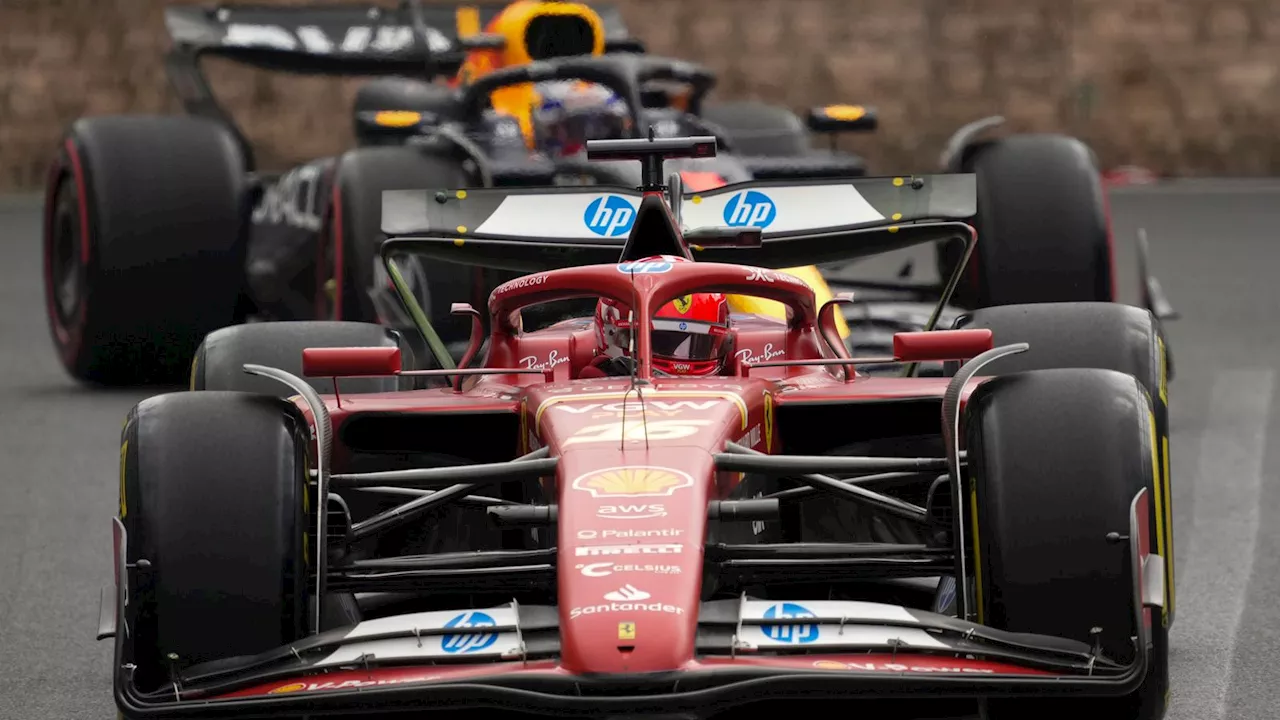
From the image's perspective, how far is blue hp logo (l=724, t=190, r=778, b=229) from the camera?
7.11 metres

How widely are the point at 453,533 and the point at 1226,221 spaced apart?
13699mm

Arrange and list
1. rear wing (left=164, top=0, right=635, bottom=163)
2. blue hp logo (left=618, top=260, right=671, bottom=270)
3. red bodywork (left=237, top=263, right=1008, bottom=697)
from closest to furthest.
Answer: red bodywork (left=237, top=263, right=1008, bottom=697) < blue hp logo (left=618, top=260, right=671, bottom=270) < rear wing (left=164, top=0, right=635, bottom=163)

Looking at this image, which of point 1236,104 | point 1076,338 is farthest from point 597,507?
point 1236,104

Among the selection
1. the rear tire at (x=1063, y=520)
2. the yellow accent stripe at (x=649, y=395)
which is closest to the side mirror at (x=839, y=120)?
the yellow accent stripe at (x=649, y=395)

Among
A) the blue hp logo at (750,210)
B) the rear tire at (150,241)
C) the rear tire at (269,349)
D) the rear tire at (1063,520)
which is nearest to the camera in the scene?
the rear tire at (1063,520)

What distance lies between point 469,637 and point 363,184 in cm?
544

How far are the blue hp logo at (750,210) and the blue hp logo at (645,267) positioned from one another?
165 centimetres

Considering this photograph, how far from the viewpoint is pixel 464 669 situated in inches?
162

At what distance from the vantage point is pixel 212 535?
4512mm

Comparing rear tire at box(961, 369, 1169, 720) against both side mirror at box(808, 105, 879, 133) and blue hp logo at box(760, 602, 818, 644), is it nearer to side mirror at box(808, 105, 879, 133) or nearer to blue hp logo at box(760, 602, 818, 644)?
blue hp logo at box(760, 602, 818, 644)

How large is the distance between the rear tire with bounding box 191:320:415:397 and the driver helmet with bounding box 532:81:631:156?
4256 millimetres

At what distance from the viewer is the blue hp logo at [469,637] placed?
13.8ft

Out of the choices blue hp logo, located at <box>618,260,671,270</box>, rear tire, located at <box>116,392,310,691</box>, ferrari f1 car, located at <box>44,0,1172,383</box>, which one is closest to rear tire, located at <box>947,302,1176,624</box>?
blue hp logo, located at <box>618,260,671,270</box>

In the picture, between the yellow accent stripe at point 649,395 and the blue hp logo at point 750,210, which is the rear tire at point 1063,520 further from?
the blue hp logo at point 750,210
